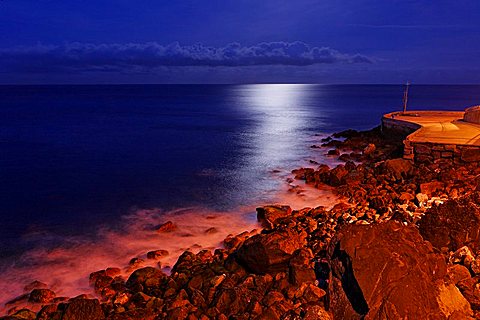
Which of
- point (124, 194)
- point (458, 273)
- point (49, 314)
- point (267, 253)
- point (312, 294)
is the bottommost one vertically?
point (124, 194)

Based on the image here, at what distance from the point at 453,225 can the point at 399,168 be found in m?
7.06

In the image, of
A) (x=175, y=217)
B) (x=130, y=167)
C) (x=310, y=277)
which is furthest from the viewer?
(x=130, y=167)

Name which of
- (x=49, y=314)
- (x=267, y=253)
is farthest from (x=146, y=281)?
(x=267, y=253)

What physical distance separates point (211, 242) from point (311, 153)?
567 inches

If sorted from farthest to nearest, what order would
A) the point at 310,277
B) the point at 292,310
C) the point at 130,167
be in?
the point at 130,167 → the point at 310,277 → the point at 292,310

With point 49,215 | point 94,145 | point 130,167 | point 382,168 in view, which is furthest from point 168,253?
point 94,145

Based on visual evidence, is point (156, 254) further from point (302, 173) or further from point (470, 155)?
point (470, 155)

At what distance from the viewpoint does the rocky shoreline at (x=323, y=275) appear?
510cm

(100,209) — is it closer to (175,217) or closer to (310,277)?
(175,217)

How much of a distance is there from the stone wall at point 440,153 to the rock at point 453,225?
8.00 metres

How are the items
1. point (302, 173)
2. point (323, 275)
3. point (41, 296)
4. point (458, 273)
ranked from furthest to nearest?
point (302, 173) → point (41, 296) → point (323, 275) → point (458, 273)

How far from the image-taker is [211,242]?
10828 millimetres

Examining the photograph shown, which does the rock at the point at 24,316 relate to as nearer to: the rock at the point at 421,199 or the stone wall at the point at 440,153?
the rock at the point at 421,199

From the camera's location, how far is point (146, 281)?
7.78 meters
